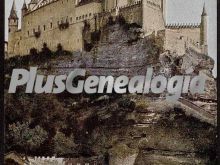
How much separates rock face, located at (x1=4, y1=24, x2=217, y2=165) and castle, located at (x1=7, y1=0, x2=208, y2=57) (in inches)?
1.6

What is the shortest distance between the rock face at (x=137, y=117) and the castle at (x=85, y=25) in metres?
0.04

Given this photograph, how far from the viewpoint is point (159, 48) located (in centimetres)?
221

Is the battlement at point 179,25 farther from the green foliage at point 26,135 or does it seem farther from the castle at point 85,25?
the green foliage at point 26,135

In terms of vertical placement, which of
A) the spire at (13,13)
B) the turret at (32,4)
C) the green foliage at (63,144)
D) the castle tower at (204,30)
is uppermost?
the turret at (32,4)

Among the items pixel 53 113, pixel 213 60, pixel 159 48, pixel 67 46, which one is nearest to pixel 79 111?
pixel 53 113

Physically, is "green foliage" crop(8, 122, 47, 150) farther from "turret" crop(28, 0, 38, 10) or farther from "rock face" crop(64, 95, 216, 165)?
"turret" crop(28, 0, 38, 10)

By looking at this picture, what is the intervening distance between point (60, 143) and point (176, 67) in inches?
20.8

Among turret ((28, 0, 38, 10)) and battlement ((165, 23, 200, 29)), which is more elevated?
turret ((28, 0, 38, 10))

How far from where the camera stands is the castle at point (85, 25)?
2.19 m

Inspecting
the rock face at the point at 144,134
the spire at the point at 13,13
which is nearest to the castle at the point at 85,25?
the spire at the point at 13,13

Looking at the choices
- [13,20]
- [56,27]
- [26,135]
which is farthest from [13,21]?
[26,135]

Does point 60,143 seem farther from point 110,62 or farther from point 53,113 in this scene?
point 110,62

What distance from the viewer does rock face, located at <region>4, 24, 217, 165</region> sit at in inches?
87.0

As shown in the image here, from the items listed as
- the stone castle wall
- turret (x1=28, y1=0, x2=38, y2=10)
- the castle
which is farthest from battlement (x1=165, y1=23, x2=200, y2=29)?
turret (x1=28, y1=0, x2=38, y2=10)
